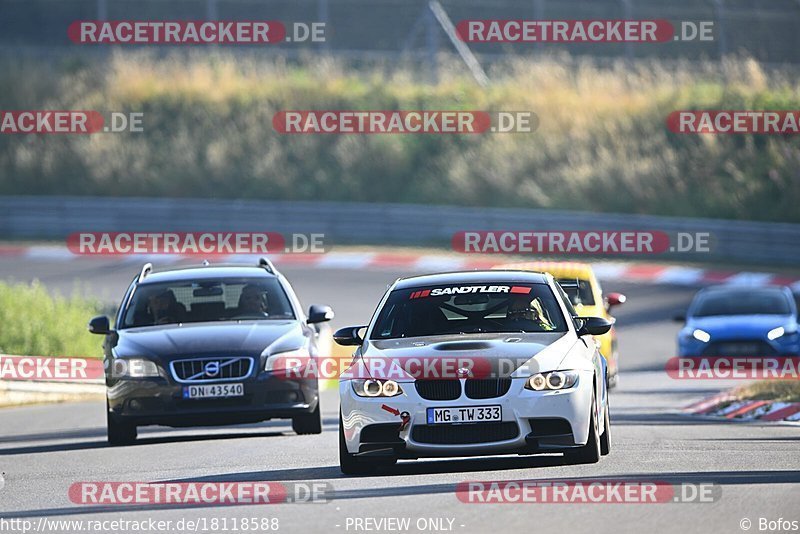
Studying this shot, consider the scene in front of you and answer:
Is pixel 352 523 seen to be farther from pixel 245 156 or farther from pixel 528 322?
pixel 245 156

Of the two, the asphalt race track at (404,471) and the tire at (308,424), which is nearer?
the asphalt race track at (404,471)

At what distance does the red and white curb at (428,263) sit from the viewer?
3425cm

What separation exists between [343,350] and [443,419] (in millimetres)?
14913

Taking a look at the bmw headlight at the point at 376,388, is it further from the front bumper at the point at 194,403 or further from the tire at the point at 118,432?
the tire at the point at 118,432

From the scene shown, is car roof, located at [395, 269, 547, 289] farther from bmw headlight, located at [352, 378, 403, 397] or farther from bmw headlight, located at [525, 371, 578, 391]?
bmw headlight, located at [525, 371, 578, 391]

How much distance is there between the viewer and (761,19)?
4075 cm

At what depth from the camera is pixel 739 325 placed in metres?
25.2

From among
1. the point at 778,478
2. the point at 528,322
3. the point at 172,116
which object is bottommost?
the point at 778,478

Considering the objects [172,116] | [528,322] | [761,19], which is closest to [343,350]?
[528,322]

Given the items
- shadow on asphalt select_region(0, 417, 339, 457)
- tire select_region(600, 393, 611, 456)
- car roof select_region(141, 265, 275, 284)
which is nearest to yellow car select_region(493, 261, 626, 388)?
shadow on asphalt select_region(0, 417, 339, 457)

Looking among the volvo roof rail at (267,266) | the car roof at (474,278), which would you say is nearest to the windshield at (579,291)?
the volvo roof rail at (267,266)

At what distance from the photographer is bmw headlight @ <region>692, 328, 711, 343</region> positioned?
2506cm

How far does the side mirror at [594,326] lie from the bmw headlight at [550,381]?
2.79 feet

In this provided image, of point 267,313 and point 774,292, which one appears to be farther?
point 774,292
